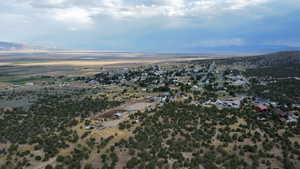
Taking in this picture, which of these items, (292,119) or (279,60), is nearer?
(292,119)

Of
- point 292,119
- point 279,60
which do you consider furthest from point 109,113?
point 279,60

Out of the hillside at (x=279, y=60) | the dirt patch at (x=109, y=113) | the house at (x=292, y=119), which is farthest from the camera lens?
the hillside at (x=279, y=60)

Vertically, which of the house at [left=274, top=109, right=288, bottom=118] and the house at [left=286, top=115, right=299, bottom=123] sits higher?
the house at [left=274, top=109, right=288, bottom=118]

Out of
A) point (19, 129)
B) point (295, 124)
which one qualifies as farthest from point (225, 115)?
point (19, 129)

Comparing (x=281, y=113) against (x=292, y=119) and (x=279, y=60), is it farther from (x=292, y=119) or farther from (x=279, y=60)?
(x=279, y=60)

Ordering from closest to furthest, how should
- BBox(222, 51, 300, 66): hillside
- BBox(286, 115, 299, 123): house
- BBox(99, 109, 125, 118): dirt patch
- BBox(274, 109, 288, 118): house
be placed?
1. BBox(286, 115, 299, 123): house
2. BBox(274, 109, 288, 118): house
3. BBox(99, 109, 125, 118): dirt patch
4. BBox(222, 51, 300, 66): hillside

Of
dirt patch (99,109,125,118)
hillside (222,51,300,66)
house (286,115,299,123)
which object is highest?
hillside (222,51,300,66)

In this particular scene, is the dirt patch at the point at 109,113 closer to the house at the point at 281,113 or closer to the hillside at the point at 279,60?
the house at the point at 281,113

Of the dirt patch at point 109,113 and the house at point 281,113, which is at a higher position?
the house at point 281,113

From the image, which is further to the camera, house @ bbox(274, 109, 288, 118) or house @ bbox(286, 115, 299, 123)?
house @ bbox(274, 109, 288, 118)

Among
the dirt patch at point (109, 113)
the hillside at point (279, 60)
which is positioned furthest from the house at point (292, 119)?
the hillside at point (279, 60)

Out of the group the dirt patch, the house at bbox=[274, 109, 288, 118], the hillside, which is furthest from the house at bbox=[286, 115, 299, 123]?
the hillside

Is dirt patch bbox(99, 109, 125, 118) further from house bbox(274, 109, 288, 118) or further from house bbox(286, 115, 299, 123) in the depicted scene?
house bbox(286, 115, 299, 123)
